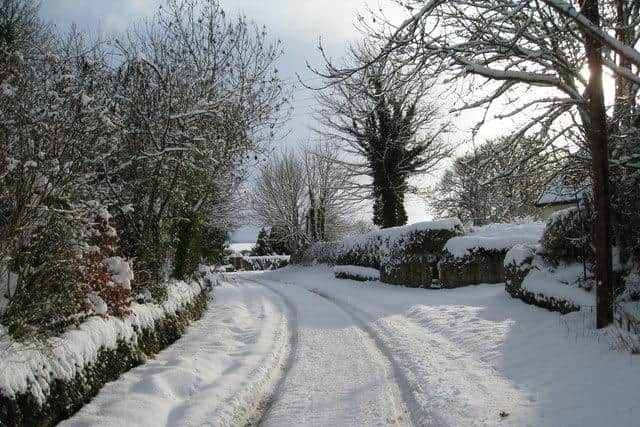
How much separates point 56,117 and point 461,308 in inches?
327

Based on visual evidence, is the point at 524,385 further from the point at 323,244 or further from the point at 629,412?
the point at 323,244

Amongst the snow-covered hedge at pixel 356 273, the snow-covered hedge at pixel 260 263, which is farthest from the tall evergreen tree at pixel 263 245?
the snow-covered hedge at pixel 356 273

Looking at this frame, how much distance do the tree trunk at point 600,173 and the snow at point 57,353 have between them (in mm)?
6066

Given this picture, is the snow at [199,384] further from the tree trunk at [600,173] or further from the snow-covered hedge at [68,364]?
the tree trunk at [600,173]

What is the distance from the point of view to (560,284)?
801cm

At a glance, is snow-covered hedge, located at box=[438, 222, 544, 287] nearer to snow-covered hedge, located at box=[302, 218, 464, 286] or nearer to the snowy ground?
snow-covered hedge, located at box=[302, 218, 464, 286]

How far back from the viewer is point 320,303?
13.8m

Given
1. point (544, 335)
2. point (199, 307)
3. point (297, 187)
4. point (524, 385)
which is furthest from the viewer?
point (297, 187)

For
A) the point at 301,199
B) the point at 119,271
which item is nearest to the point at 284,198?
the point at 301,199

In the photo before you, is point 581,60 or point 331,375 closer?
point 331,375

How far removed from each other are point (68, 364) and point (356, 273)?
16.6 meters

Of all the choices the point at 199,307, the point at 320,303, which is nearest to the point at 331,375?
A: the point at 199,307

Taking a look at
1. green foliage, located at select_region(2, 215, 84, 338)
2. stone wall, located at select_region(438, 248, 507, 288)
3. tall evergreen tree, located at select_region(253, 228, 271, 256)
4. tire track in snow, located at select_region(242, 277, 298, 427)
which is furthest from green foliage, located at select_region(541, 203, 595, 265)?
tall evergreen tree, located at select_region(253, 228, 271, 256)

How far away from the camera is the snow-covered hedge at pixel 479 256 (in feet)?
44.5
